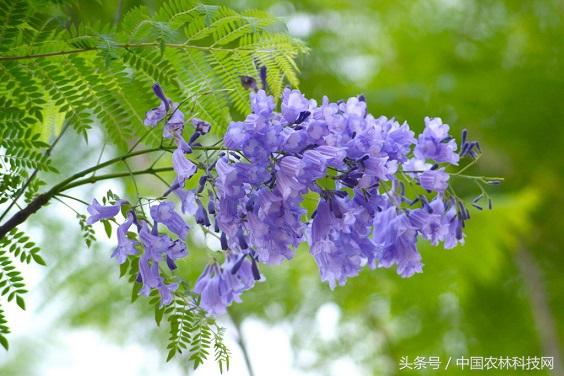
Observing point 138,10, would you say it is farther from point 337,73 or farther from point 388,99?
point 337,73

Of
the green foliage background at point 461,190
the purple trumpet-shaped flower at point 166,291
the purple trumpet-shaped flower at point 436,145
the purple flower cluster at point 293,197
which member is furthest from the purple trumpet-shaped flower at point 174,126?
the green foliage background at point 461,190

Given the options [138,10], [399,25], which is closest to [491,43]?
[399,25]

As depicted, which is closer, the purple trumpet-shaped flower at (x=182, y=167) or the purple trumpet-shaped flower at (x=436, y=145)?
the purple trumpet-shaped flower at (x=182, y=167)

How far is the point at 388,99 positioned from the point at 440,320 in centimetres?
98

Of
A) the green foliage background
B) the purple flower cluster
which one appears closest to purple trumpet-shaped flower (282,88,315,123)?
the purple flower cluster

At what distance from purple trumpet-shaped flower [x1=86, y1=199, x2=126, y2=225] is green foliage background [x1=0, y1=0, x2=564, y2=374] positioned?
1.47 m

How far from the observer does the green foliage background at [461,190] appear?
2537 millimetres

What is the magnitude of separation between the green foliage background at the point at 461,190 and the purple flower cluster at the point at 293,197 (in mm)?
1436

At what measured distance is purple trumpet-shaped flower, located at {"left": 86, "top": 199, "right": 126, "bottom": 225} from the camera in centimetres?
68

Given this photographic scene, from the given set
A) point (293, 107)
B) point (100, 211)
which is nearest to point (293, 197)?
point (293, 107)

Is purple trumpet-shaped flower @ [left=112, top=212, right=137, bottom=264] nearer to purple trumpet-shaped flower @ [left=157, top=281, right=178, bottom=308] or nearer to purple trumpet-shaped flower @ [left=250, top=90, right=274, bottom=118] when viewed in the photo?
purple trumpet-shaped flower @ [left=157, top=281, right=178, bottom=308]

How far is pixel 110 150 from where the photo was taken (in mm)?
2639

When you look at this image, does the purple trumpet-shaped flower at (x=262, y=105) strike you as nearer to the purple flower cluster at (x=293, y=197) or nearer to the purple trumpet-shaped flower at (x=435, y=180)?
the purple flower cluster at (x=293, y=197)

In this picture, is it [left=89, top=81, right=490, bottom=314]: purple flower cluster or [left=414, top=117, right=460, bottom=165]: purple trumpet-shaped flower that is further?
[left=414, top=117, right=460, bottom=165]: purple trumpet-shaped flower
